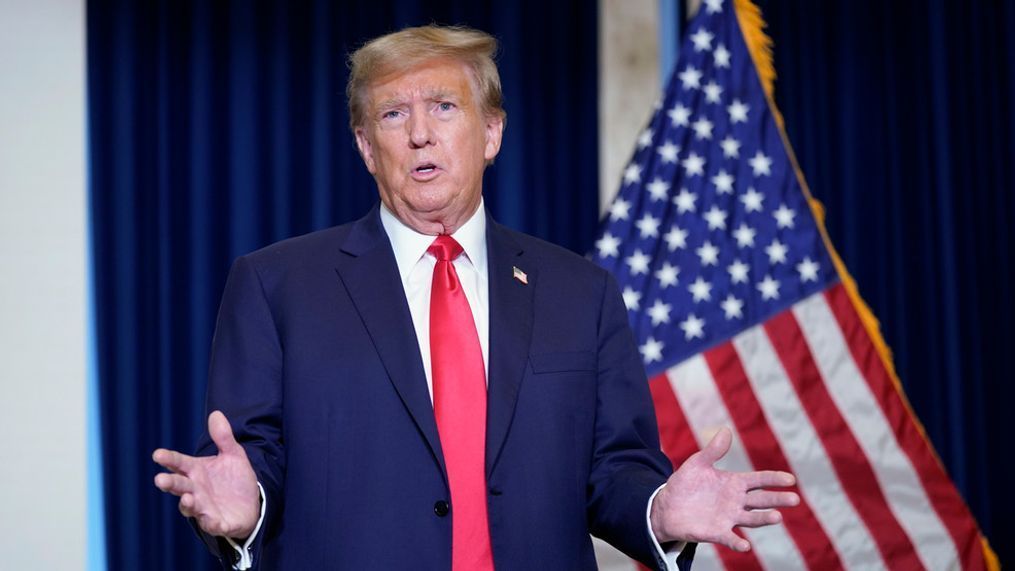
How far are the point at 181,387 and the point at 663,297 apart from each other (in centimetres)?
159

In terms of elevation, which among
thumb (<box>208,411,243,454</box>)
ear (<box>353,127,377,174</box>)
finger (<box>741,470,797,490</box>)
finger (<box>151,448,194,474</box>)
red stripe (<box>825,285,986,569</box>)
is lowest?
red stripe (<box>825,285,986,569</box>)

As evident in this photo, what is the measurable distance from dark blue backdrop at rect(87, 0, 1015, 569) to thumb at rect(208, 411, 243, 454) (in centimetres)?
235

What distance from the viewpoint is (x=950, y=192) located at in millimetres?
4219

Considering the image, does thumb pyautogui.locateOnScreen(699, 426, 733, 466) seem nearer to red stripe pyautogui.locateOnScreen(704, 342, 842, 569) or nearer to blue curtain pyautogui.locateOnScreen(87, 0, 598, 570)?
red stripe pyautogui.locateOnScreen(704, 342, 842, 569)

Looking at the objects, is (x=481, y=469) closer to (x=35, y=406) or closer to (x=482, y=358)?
(x=482, y=358)

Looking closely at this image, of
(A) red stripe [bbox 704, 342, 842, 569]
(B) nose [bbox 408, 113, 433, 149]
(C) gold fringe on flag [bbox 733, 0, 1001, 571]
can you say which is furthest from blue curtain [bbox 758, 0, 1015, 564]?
(B) nose [bbox 408, 113, 433, 149]

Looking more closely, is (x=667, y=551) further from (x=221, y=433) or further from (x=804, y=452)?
(x=804, y=452)

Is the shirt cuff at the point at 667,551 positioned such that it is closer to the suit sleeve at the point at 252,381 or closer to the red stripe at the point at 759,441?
the suit sleeve at the point at 252,381

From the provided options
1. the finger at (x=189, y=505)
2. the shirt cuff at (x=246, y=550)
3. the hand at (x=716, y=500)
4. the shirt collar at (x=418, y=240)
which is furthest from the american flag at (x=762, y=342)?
the finger at (x=189, y=505)

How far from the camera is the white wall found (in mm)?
3615

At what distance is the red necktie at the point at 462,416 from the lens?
1.78 meters

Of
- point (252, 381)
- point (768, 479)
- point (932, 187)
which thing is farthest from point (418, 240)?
point (932, 187)

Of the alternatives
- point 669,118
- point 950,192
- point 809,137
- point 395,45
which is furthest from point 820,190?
point 395,45

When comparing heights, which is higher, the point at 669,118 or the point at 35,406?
the point at 669,118
